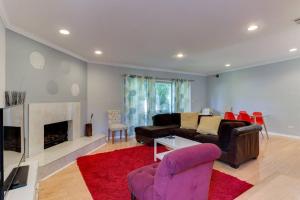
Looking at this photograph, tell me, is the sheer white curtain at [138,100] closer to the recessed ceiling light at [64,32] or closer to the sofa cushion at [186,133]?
the sofa cushion at [186,133]

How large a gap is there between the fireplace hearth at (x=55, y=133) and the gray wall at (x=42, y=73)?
61 centimetres

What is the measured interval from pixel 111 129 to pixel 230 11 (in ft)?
13.1

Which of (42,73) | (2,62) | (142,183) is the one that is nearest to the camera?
(142,183)

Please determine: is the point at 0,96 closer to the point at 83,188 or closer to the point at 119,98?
the point at 83,188

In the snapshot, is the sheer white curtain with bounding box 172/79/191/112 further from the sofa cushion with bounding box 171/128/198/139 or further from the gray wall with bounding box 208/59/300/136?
the sofa cushion with bounding box 171/128/198/139

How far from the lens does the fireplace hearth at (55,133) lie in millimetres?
3705

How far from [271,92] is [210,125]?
130 inches

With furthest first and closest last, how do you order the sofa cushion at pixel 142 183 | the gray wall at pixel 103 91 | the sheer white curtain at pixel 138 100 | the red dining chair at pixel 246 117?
the sheer white curtain at pixel 138 100, the red dining chair at pixel 246 117, the gray wall at pixel 103 91, the sofa cushion at pixel 142 183

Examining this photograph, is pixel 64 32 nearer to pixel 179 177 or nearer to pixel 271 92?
pixel 179 177

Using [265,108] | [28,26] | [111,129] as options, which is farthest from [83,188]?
[265,108]

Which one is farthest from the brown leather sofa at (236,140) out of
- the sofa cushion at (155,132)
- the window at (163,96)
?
the window at (163,96)

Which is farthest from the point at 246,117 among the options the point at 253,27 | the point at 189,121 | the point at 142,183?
the point at 142,183

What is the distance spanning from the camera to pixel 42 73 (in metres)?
3.36

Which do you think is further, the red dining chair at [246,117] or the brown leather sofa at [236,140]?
the red dining chair at [246,117]
